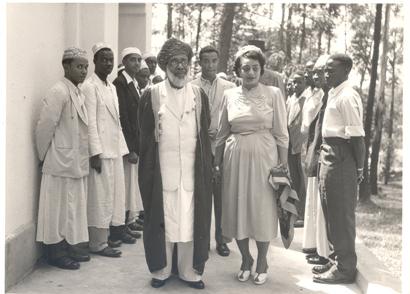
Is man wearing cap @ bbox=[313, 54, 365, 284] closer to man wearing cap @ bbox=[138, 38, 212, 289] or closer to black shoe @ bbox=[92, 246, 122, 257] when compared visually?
man wearing cap @ bbox=[138, 38, 212, 289]

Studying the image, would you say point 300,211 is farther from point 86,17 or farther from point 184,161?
point 86,17

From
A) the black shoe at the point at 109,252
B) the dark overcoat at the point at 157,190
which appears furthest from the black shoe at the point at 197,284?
the black shoe at the point at 109,252

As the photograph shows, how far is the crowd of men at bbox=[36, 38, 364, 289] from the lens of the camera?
4.45m

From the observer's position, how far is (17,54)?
173 inches

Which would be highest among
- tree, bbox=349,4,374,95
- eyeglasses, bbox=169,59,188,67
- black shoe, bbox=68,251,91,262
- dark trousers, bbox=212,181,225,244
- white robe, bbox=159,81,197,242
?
tree, bbox=349,4,374,95

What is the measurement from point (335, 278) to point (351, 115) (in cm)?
158

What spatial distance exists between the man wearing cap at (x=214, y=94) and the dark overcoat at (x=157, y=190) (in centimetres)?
105

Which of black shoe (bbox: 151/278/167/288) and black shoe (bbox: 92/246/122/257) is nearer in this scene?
black shoe (bbox: 151/278/167/288)

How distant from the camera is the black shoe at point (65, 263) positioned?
4.93m

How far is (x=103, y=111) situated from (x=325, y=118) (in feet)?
7.83

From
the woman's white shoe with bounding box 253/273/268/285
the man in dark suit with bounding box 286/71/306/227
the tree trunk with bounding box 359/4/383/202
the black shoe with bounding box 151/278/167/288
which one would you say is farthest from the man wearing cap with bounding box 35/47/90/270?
the tree trunk with bounding box 359/4/383/202

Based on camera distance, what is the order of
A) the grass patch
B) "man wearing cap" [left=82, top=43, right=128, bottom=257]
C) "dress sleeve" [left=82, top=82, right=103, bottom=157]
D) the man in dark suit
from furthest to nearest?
the grass patch
the man in dark suit
"man wearing cap" [left=82, top=43, right=128, bottom=257]
"dress sleeve" [left=82, top=82, right=103, bottom=157]

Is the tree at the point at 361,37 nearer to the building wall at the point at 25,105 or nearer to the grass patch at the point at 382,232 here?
the grass patch at the point at 382,232
